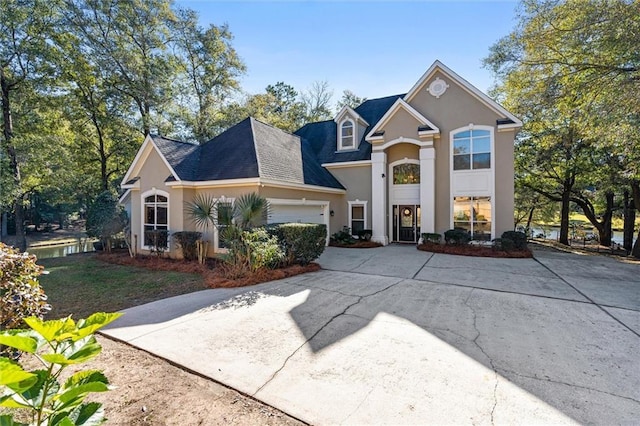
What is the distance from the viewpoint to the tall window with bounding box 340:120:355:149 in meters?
18.0

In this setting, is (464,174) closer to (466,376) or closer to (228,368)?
(466,376)

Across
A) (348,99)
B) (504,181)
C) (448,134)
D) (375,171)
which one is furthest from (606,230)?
(348,99)

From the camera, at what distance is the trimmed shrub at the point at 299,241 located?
9.74 metres

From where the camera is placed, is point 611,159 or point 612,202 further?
point 612,202

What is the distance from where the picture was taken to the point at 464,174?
14.7 metres

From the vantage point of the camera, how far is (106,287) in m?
8.48

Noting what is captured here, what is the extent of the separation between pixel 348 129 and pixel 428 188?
6.36m

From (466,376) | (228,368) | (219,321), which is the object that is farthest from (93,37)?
(466,376)

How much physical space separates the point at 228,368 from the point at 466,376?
3166 millimetres

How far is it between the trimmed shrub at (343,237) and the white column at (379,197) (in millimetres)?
1370

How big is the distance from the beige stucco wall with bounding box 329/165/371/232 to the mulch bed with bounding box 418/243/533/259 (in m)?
4.06

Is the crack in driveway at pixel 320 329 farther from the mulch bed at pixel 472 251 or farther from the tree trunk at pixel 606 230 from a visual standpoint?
the tree trunk at pixel 606 230

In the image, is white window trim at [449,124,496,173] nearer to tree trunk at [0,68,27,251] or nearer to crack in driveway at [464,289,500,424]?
crack in driveway at [464,289,500,424]

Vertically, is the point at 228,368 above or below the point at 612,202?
below
